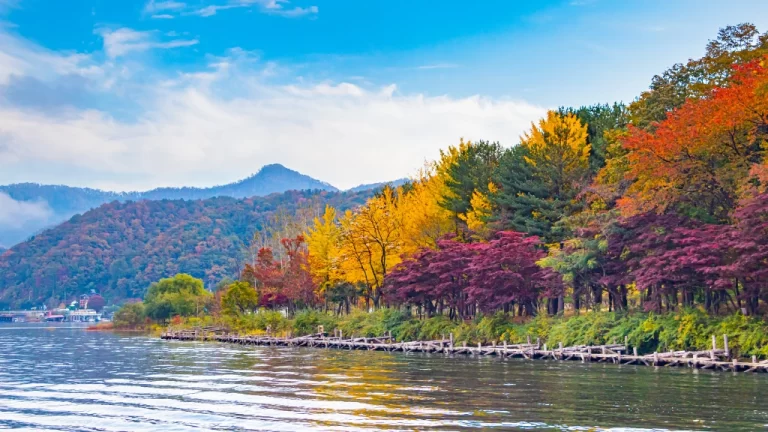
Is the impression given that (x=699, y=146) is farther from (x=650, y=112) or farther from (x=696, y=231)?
(x=650, y=112)

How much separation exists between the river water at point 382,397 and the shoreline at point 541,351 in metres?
1.53

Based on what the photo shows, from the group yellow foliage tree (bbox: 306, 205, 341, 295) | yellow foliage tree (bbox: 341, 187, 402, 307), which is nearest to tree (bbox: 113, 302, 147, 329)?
yellow foliage tree (bbox: 306, 205, 341, 295)

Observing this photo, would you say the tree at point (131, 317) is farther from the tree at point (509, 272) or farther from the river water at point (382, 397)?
the tree at point (509, 272)

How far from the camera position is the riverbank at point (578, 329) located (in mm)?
38281

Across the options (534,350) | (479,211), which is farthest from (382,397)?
(479,211)

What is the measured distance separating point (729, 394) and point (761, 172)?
12447 mm

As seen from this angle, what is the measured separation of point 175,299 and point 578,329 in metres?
85.0

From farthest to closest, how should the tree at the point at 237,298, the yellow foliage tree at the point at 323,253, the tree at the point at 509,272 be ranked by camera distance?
the tree at the point at 237,298 < the yellow foliage tree at the point at 323,253 < the tree at the point at 509,272

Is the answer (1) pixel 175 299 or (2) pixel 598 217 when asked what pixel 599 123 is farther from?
(1) pixel 175 299

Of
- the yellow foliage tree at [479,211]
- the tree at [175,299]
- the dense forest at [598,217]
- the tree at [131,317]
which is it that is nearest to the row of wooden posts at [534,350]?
the dense forest at [598,217]

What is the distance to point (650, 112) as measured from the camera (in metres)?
48.8

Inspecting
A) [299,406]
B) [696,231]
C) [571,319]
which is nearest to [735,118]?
[696,231]

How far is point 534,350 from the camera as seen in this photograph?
156ft

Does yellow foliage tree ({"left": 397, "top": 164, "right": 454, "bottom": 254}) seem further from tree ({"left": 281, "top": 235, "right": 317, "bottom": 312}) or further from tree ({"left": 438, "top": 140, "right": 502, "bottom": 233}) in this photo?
tree ({"left": 281, "top": 235, "right": 317, "bottom": 312})
